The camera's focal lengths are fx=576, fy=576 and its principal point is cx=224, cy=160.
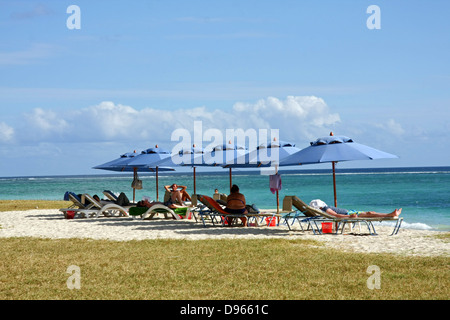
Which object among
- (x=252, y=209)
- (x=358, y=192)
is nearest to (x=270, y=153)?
(x=252, y=209)

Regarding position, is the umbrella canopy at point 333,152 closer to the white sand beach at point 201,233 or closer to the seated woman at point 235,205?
the seated woman at point 235,205

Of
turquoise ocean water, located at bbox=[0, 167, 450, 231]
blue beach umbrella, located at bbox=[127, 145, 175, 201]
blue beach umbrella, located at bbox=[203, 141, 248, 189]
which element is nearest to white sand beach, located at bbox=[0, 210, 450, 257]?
blue beach umbrella, located at bbox=[203, 141, 248, 189]

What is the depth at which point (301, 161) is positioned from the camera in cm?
1201

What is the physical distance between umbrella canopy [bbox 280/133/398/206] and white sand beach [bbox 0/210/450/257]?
1513 mm

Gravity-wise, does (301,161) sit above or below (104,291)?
above

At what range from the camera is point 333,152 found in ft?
39.3

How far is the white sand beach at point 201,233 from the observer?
9.37 meters

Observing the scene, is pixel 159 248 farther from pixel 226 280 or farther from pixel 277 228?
pixel 277 228

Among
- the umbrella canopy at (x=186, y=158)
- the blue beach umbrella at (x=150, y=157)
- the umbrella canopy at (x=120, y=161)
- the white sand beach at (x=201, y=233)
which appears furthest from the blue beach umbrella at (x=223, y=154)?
the umbrella canopy at (x=120, y=161)

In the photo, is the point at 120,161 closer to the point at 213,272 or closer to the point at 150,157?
the point at 150,157

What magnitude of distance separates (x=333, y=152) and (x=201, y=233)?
3.22 m
